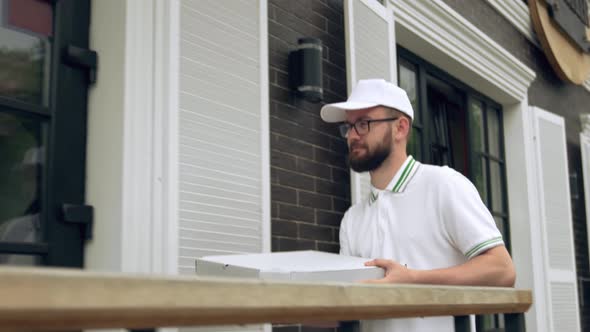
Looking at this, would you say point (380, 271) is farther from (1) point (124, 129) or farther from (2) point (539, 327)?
(2) point (539, 327)

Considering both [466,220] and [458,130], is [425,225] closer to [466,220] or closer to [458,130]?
[466,220]

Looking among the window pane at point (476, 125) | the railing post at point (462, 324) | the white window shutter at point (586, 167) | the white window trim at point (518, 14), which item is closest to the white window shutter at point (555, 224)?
the window pane at point (476, 125)

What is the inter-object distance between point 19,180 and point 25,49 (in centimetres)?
43

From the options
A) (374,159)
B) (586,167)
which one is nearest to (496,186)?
(586,167)

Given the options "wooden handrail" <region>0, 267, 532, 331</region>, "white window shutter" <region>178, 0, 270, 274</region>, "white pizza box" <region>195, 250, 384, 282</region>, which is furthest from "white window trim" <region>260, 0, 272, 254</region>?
"wooden handrail" <region>0, 267, 532, 331</region>

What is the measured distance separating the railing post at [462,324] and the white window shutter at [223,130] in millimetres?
1388

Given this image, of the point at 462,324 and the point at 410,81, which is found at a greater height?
the point at 410,81

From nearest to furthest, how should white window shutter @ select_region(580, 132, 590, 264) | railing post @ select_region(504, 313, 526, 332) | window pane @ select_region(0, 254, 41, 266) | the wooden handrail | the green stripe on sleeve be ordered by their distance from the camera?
the wooden handrail < railing post @ select_region(504, 313, 526, 332) < the green stripe on sleeve < window pane @ select_region(0, 254, 41, 266) < white window shutter @ select_region(580, 132, 590, 264)

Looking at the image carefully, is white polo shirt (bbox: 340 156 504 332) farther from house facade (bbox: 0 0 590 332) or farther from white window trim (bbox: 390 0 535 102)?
white window trim (bbox: 390 0 535 102)

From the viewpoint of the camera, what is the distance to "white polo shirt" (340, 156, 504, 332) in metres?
2.38

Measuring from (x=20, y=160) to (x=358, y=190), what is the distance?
1929 mm

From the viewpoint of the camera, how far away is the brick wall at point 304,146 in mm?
3670

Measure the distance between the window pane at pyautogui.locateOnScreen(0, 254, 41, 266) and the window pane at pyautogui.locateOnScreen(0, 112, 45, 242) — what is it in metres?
0.05

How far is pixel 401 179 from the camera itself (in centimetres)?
259
